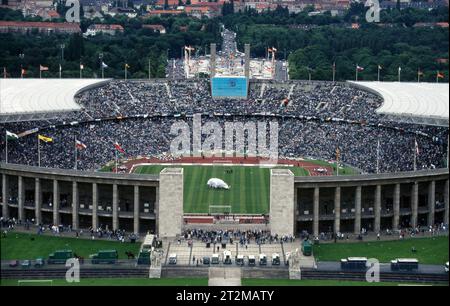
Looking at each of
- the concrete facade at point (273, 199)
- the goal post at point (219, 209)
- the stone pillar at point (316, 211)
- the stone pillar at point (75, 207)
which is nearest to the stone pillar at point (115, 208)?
the concrete facade at point (273, 199)

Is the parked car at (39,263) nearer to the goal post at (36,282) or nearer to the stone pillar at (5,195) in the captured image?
the goal post at (36,282)

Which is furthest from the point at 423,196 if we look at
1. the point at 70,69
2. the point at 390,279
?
the point at 70,69

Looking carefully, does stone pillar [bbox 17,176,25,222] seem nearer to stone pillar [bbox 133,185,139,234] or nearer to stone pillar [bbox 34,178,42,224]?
stone pillar [bbox 34,178,42,224]

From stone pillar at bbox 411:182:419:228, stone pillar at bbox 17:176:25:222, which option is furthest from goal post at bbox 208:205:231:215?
stone pillar at bbox 17:176:25:222

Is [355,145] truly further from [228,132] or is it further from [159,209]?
[159,209]

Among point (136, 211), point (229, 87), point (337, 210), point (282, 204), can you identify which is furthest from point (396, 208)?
point (229, 87)

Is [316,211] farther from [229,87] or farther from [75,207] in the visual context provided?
[229,87]

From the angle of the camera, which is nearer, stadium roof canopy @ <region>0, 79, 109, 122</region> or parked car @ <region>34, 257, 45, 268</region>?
parked car @ <region>34, 257, 45, 268</region>
